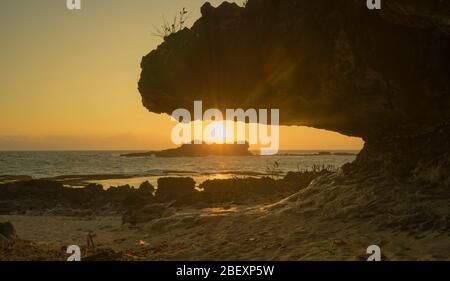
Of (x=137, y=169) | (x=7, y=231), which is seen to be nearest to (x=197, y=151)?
(x=137, y=169)

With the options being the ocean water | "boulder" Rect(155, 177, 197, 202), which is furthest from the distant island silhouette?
"boulder" Rect(155, 177, 197, 202)

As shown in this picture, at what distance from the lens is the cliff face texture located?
474 inches

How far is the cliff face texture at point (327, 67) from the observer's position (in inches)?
474

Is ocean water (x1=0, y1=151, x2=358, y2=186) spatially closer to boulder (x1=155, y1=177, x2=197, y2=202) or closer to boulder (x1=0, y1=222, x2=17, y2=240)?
boulder (x1=155, y1=177, x2=197, y2=202)

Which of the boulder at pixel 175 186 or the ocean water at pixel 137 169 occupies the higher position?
the boulder at pixel 175 186

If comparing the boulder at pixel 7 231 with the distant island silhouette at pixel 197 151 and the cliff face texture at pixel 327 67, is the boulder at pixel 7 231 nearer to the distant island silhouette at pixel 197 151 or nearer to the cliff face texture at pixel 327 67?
the cliff face texture at pixel 327 67

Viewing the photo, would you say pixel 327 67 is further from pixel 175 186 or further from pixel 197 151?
pixel 197 151

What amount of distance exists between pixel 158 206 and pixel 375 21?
1139cm

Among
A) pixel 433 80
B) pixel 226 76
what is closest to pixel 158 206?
pixel 226 76

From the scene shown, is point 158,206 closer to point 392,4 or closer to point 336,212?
point 336,212

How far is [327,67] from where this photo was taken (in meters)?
12.9

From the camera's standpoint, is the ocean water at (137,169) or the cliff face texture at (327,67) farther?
the ocean water at (137,169)

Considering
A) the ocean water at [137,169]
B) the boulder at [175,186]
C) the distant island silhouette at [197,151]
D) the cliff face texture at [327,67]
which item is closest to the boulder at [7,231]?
the cliff face texture at [327,67]

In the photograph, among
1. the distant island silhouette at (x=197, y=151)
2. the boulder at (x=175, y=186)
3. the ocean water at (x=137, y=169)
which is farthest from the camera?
the distant island silhouette at (x=197, y=151)
